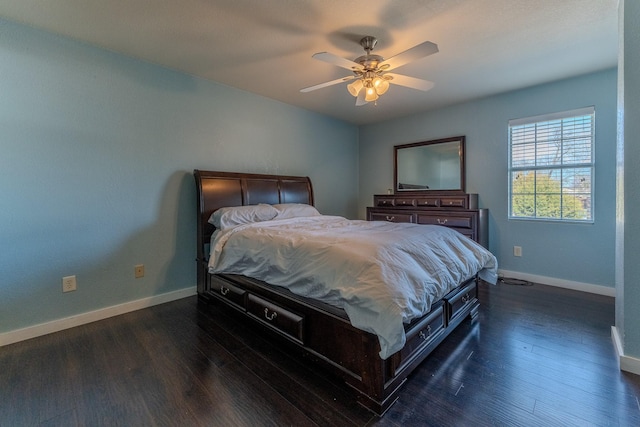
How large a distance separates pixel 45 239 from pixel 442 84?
14.1 feet

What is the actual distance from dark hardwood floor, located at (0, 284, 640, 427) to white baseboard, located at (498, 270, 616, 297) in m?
0.87

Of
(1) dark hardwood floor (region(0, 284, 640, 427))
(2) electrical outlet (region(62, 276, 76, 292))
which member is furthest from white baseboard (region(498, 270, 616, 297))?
(2) electrical outlet (region(62, 276, 76, 292))

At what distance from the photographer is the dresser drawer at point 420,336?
1.52m

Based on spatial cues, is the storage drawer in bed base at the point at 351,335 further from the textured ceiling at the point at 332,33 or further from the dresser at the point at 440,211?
the textured ceiling at the point at 332,33

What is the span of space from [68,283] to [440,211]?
4155mm

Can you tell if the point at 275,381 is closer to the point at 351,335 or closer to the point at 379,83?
the point at 351,335

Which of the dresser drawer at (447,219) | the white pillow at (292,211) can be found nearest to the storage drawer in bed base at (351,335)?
the white pillow at (292,211)

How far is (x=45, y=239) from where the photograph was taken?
2244 mm

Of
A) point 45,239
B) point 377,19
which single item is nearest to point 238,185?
point 45,239

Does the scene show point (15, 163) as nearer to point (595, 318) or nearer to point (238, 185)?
point (238, 185)

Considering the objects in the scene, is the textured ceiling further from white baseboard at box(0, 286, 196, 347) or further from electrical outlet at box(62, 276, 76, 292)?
white baseboard at box(0, 286, 196, 347)

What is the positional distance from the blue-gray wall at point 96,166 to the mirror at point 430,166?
2.65 metres

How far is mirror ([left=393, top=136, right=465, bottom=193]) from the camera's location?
4.05 m

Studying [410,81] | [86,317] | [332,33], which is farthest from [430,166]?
[86,317]
